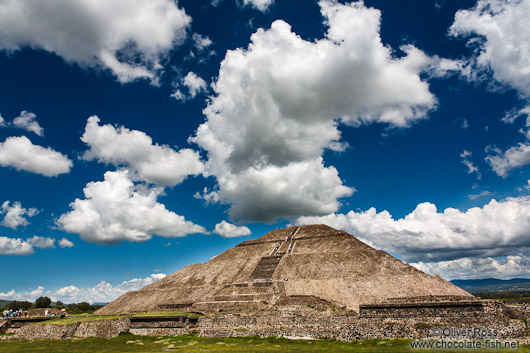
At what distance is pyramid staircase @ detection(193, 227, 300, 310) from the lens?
36781 mm

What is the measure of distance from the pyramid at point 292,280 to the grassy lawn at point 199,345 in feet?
38.6

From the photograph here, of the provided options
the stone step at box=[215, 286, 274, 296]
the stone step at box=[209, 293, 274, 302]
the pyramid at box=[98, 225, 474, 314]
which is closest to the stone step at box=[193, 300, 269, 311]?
the pyramid at box=[98, 225, 474, 314]

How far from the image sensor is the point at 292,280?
47.2m

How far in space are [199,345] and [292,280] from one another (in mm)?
26118

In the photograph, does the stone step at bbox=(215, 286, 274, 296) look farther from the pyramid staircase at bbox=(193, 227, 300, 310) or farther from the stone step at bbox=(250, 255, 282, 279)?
the stone step at bbox=(250, 255, 282, 279)

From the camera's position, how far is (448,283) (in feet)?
133

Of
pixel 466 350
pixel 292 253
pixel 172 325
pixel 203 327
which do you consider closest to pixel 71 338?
pixel 172 325

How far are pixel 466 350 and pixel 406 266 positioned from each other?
31.2 meters

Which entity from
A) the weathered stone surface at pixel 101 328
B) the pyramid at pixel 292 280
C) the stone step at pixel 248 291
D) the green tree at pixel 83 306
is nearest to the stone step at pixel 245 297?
the pyramid at pixel 292 280

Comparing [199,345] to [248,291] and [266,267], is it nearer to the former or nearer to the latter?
[248,291]

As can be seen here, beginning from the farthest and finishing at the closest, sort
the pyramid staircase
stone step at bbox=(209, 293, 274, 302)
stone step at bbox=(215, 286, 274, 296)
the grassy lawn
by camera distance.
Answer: stone step at bbox=(215, 286, 274, 296) → stone step at bbox=(209, 293, 274, 302) → the pyramid staircase → the grassy lawn

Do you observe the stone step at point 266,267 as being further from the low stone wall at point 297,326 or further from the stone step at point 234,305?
the low stone wall at point 297,326

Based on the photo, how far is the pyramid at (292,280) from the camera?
127 ft

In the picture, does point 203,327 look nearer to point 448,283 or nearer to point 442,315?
point 442,315
